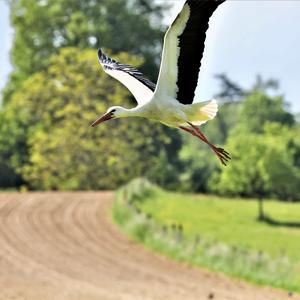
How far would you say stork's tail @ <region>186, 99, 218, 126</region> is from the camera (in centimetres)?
741

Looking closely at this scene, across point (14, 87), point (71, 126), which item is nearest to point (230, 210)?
point (71, 126)

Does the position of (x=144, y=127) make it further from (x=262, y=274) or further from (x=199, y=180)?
(x=262, y=274)

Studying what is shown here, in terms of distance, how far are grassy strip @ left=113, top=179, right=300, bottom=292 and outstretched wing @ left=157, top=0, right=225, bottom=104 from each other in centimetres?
908

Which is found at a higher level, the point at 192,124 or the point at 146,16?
the point at 146,16

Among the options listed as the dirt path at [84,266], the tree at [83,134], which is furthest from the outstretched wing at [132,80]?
the tree at [83,134]

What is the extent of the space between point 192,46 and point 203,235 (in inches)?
580

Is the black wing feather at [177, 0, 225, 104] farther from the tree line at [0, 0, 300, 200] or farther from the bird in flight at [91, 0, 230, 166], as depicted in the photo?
the tree line at [0, 0, 300, 200]

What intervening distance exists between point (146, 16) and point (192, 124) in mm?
39187

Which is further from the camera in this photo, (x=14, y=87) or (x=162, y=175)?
(x=14, y=87)

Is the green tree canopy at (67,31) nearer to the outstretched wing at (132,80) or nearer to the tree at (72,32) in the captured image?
the tree at (72,32)

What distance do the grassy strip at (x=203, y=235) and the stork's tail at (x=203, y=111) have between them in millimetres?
8650

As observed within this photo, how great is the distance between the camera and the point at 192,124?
7195 mm

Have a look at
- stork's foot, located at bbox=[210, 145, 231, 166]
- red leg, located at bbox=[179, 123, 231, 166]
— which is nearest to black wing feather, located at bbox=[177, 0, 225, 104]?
red leg, located at bbox=[179, 123, 231, 166]

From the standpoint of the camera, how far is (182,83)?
23.5 feet
